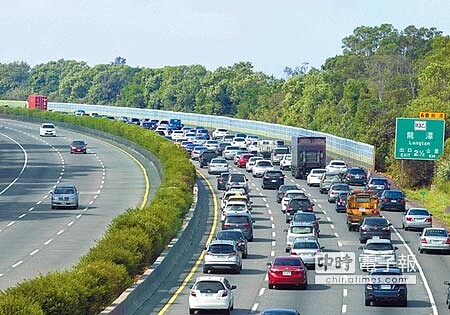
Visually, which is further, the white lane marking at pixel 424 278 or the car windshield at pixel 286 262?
the car windshield at pixel 286 262

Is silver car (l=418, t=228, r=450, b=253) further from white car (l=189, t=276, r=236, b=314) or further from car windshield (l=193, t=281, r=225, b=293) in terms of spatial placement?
car windshield (l=193, t=281, r=225, b=293)

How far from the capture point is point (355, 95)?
142 meters

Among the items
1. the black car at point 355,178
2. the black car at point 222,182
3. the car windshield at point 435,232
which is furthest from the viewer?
the black car at point 355,178

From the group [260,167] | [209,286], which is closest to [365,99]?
[260,167]

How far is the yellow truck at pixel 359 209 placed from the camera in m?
68.5

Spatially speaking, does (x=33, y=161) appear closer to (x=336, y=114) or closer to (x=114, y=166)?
(x=114, y=166)

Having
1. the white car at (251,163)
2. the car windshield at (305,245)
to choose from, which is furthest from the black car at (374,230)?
the white car at (251,163)

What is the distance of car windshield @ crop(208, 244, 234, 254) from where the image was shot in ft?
167

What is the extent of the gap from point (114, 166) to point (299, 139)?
19.4 m

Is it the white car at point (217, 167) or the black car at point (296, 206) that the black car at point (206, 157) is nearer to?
the white car at point (217, 167)

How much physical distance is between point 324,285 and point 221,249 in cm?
472

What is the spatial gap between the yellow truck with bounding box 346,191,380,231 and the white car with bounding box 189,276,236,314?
2854cm

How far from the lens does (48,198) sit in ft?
275

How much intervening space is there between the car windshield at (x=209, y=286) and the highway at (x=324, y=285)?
49.5 inches
